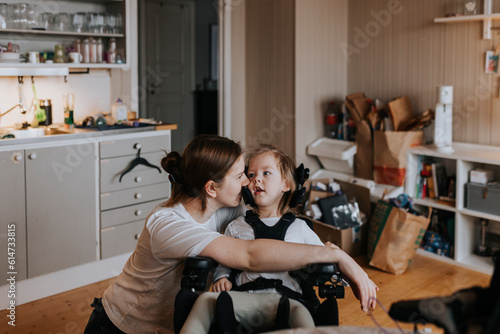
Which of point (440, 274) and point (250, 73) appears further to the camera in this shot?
point (250, 73)

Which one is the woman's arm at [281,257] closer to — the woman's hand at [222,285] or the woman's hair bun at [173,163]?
→ the woman's hand at [222,285]

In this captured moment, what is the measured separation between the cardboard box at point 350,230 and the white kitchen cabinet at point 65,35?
1.74 meters

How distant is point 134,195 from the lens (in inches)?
147

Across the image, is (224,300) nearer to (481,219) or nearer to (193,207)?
(193,207)

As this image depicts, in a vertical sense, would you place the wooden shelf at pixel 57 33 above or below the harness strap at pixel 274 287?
above

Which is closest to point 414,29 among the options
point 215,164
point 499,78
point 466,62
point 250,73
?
point 466,62

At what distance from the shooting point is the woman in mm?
1660

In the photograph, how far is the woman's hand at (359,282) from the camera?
1622 millimetres

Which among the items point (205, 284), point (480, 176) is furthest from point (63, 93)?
point (480, 176)

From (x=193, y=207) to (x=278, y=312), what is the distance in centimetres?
52

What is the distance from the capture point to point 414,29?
13.9ft

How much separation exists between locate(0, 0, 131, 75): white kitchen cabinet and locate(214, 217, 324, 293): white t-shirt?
209 centimetres

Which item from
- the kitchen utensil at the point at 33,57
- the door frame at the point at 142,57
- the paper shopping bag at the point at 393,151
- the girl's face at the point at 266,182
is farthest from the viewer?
the door frame at the point at 142,57

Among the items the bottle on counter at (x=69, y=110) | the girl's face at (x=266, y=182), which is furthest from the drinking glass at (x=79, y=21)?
the girl's face at (x=266, y=182)
